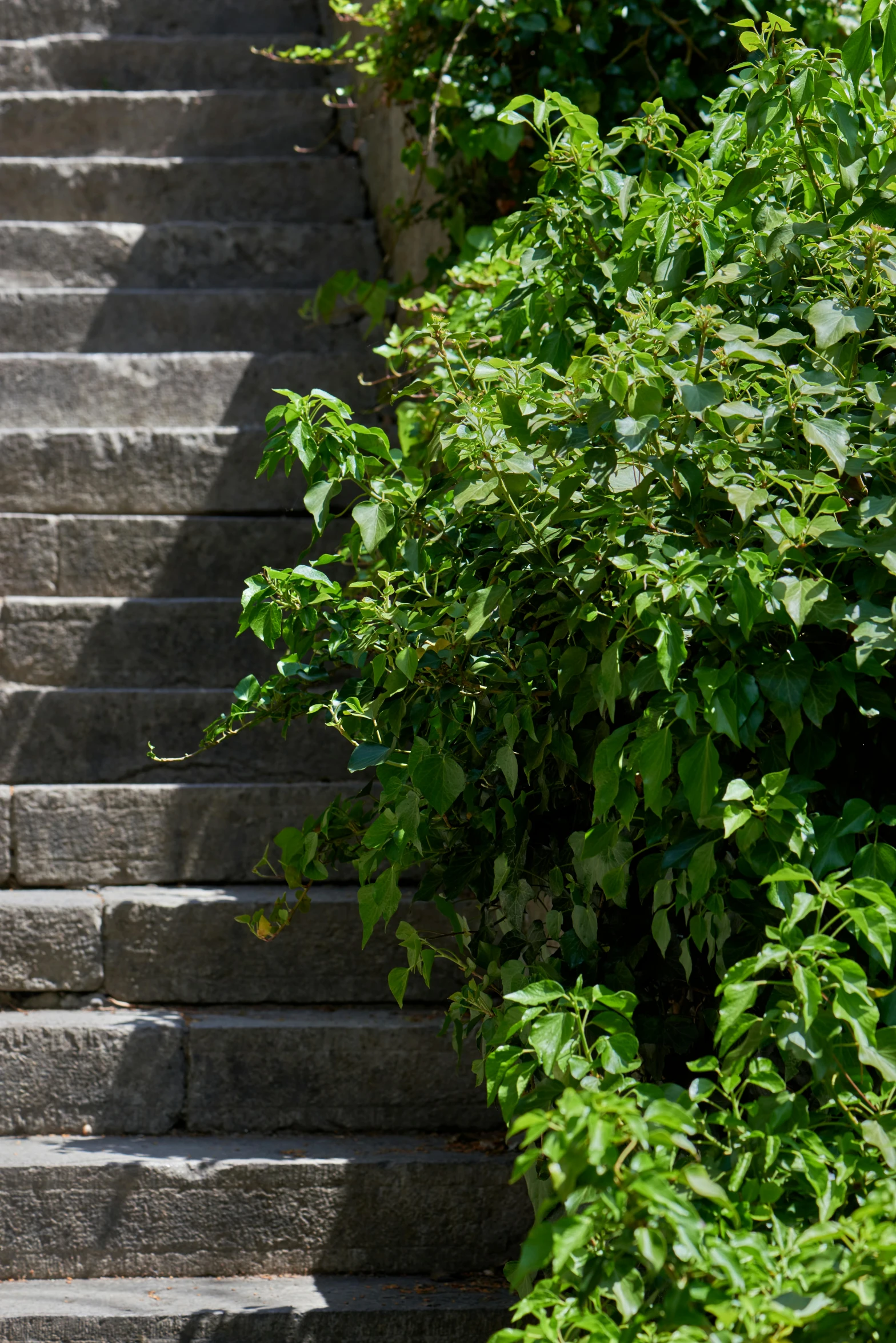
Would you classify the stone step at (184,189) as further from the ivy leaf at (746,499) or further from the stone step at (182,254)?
the ivy leaf at (746,499)

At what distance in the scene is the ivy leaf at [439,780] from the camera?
1312 millimetres

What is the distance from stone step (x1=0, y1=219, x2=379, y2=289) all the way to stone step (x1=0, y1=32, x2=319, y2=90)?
3.03 feet

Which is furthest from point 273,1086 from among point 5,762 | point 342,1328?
point 5,762

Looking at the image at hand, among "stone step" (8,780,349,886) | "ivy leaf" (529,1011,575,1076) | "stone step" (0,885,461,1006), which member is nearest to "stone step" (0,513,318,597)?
"stone step" (8,780,349,886)

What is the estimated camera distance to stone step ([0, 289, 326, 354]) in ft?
12.1

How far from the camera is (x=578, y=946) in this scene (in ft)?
4.57

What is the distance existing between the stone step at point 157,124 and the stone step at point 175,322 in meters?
0.88

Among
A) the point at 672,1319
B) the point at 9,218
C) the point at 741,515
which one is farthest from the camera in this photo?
the point at 9,218

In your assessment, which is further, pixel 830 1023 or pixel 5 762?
pixel 5 762

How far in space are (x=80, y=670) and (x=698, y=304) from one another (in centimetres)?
197

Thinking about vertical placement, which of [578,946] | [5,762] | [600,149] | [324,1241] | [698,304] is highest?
[600,149]

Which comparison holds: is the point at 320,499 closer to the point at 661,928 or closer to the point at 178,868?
the point at 661,928

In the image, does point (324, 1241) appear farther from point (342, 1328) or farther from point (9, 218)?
point (9, 218)

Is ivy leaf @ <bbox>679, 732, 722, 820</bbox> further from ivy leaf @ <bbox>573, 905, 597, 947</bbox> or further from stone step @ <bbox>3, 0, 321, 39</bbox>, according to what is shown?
stone step @ <bbox>3, 0, 321, 39</bbox>
